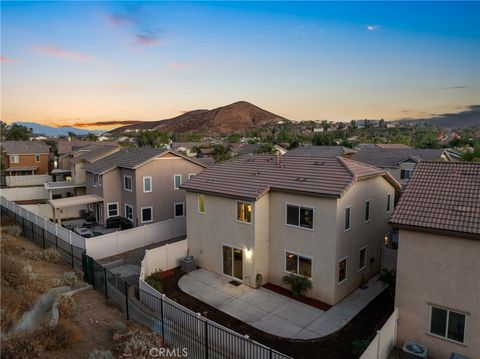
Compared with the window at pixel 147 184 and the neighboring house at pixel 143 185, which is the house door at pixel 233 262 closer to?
the neighboring house at pixel 143 185

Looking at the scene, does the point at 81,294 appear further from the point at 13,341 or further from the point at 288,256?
the point at 288,256

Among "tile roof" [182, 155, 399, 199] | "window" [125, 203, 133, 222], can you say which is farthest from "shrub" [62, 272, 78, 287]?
"window" [125, 203, 133, 222]

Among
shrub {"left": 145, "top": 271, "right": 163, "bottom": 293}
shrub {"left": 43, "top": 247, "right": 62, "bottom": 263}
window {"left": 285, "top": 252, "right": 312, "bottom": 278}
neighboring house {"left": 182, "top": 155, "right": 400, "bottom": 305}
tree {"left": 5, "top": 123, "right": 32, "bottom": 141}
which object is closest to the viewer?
neighboring house {"left": 182, "top": 155, "right": 400, "bottom": 305}

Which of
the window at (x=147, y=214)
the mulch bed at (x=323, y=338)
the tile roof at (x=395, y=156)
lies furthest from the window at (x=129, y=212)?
the tile roof at (x=395, y=156)

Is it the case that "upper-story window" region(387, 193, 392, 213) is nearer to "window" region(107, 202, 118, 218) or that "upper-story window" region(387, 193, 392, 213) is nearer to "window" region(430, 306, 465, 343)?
"window" region(430, 306, 465, 343)

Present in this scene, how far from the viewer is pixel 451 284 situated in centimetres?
1111

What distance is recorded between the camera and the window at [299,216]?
16.3m

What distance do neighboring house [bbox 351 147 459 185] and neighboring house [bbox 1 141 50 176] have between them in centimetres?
5678

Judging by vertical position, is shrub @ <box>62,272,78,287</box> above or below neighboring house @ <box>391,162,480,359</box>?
below

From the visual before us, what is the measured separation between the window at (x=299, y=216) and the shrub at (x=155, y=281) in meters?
7.62

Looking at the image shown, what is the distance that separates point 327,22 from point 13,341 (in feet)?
99.5

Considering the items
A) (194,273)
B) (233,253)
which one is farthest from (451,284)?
(194,273)

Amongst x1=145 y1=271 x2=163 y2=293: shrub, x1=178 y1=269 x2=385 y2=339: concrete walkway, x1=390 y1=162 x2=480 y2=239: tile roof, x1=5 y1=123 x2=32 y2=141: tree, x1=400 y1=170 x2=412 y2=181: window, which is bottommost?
x1=178 y1=269 x2=385 y2=339: concrete walkway

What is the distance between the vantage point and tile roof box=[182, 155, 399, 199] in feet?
53.0
